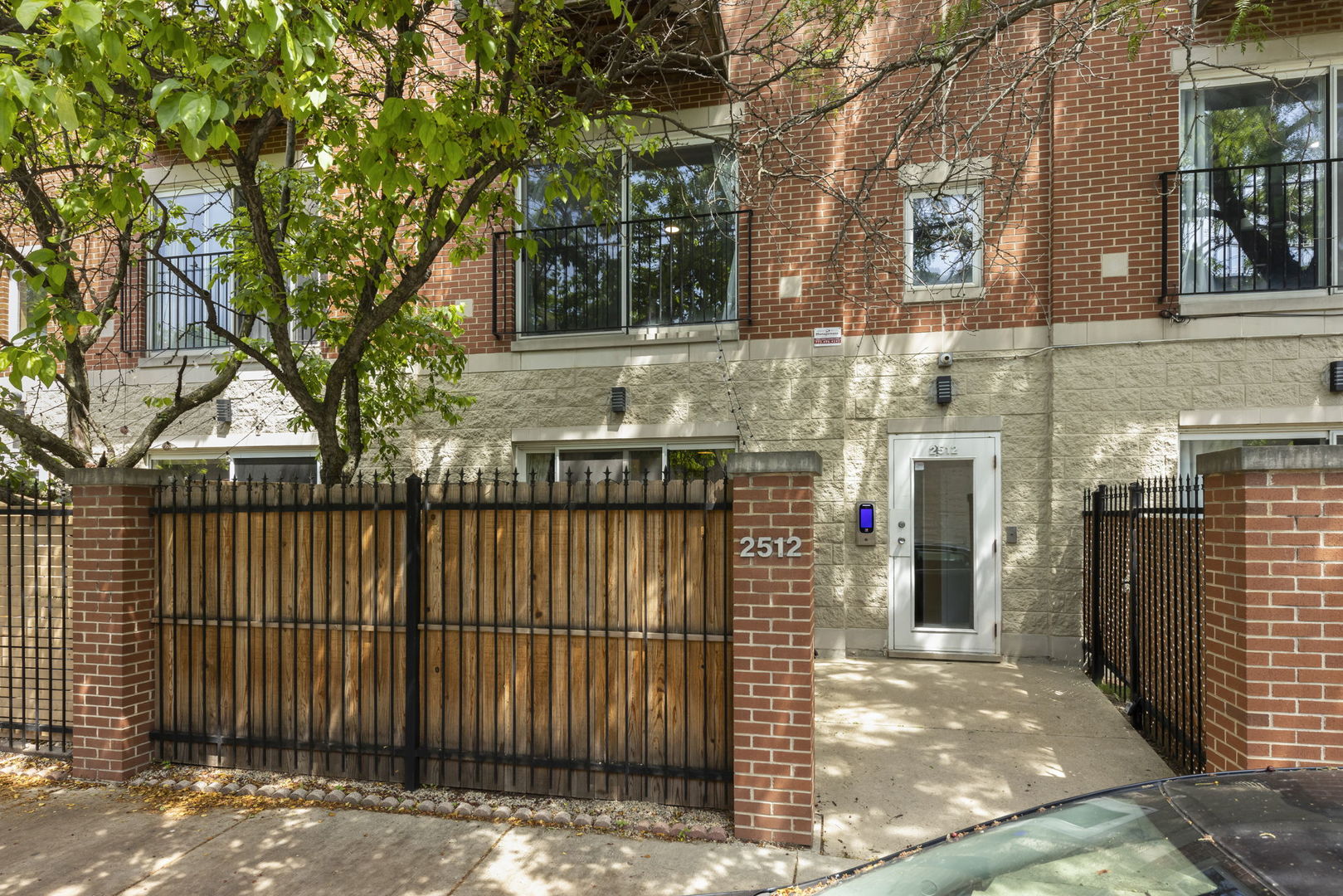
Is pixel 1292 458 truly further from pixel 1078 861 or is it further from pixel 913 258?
pixel 913 258

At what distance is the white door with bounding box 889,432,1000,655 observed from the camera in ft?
25.3

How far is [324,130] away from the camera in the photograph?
16.2 ft

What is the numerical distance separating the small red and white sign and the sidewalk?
5.33 meters

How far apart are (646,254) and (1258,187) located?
6.13 metres

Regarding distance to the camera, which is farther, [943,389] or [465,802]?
[943,389]

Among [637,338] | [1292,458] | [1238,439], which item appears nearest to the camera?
[1292,458]

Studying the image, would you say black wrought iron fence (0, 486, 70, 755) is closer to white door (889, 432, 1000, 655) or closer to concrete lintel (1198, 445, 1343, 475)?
concrete lintel (1198, 445, 1343, 475)

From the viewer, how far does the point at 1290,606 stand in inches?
134

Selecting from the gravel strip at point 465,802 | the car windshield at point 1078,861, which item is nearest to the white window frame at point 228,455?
the gravel strip at point 465,802

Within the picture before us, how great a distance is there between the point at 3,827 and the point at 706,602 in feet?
13.5

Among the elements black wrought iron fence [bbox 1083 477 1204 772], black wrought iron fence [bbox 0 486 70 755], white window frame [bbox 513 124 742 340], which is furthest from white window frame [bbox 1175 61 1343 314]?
black wrought iron fence [bbox 0 486 70 755]

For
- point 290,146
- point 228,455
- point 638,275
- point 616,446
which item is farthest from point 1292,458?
point 228,455

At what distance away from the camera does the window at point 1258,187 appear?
7.07 metres

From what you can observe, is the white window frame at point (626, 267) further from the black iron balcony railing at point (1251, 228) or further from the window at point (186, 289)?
the black iron balcony railing at point (1251, 228)
